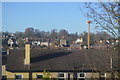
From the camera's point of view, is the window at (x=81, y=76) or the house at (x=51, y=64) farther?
the house at (x=51, y=64)

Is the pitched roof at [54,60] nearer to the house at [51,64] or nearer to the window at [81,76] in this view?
the house at [51,64]

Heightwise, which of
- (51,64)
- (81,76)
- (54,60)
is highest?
(54,60)

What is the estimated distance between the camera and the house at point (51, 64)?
10.8 m

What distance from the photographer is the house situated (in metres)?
10.8

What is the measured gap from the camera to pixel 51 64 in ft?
38.0

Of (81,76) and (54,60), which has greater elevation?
(54,60)

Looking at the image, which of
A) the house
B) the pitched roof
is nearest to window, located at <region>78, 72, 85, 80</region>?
the house

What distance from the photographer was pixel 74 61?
11906 millimetres

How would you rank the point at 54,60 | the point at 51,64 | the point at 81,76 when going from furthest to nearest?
the point at 54,60, the point at 51,64, the point at 81,76

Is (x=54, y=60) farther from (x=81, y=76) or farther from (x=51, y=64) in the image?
(x=81, y=76)

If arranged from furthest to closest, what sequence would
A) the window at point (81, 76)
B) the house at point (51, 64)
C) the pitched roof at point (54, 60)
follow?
the pitched roof at point (54, 60) < the house at point (51, 64) < the window at point (81, 76)

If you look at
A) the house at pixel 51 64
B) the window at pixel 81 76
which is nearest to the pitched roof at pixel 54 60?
the house at pixel 51 64

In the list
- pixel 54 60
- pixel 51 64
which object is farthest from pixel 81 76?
pixel 54 60

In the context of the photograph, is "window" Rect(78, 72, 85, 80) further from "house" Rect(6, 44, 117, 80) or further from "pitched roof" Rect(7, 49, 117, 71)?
"pitched roof" Rect(7, 49, 117, 71)
